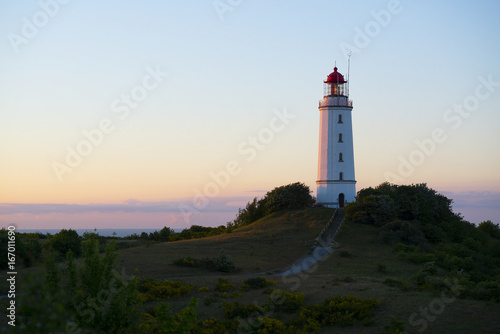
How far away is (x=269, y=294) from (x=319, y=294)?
Result: 83.9 inches

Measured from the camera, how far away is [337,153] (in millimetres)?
48656

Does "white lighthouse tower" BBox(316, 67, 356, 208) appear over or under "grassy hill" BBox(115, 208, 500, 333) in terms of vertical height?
over

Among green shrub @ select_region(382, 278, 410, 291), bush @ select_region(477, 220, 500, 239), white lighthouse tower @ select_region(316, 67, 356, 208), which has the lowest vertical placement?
green shrub @ select_region(382, 278, 410, 291)

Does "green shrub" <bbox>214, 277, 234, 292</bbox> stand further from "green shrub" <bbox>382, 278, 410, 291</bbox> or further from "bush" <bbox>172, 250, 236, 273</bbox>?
"green shrub" <bbox>382, 278, 410, 291</bbox>

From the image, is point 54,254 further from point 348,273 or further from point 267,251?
point 267,251

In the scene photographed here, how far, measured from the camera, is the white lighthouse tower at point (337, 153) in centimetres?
4869

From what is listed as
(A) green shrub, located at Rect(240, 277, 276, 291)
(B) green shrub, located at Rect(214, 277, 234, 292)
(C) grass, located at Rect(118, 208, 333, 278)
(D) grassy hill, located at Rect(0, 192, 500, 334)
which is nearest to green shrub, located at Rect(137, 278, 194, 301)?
(D) grassy hill, located at Rect(0, 192, 500, 334)

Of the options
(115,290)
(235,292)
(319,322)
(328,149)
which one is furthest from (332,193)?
(115,290)

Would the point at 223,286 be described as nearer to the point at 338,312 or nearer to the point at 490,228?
the point at 338,312

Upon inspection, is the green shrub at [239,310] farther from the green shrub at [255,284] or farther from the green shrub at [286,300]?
the green shrub at [255,284]

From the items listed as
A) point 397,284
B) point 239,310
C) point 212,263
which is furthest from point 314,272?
Result: point 239,310

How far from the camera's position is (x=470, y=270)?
31641 mm

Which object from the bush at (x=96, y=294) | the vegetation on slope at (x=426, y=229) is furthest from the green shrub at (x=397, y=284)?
the bush at (x=96, y=294)

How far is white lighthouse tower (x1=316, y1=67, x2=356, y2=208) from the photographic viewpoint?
48688 mm
